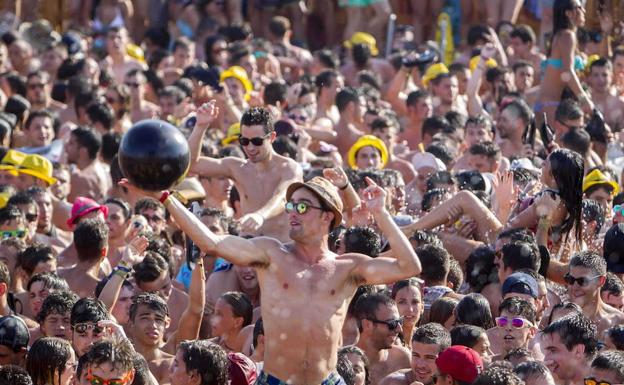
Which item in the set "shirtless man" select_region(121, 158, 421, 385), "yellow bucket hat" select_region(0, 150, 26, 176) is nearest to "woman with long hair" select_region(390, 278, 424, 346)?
"shirtless man" select_region(121, 158, 421, 385)

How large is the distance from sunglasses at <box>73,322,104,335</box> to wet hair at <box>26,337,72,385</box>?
484mm

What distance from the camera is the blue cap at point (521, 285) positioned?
9969 mm

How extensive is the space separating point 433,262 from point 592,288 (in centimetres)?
107

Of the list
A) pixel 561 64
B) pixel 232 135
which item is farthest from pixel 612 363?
pixel 561 64

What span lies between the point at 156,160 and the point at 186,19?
542 inches

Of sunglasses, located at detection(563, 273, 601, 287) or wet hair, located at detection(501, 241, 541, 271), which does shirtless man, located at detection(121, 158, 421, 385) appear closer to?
wet hair, located at detection(501, 241, 541, 271)

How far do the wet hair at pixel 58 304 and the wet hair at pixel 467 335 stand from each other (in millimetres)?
2383

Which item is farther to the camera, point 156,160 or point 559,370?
point 559,370

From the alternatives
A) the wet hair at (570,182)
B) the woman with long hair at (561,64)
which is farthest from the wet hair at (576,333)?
the woman with long hair at (561,64)

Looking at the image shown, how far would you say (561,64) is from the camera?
1569cm

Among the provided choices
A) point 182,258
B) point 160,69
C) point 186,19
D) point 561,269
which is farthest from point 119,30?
point 561,269

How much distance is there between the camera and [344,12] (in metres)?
22.2

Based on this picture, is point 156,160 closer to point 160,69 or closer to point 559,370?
point 559,370

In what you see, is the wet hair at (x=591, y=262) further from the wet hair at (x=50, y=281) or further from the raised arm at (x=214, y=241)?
the wet hair at (x=50, y=281)
